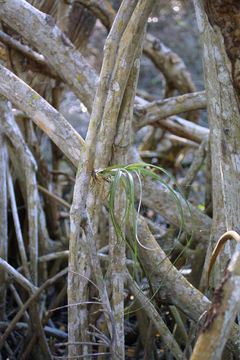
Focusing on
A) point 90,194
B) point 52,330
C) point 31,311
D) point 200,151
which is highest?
point 200,151

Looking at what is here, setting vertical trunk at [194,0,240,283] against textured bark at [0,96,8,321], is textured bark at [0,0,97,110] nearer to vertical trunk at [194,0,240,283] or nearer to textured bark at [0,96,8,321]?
textured bark at [0,96,8,321]

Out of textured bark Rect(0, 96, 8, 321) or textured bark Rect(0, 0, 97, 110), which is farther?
textured bark Rect(0, 96, 8, 321)

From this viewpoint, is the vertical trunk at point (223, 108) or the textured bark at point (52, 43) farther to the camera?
the textured bark at point (52, 43)

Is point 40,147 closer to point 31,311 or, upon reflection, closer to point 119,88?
point 31,311

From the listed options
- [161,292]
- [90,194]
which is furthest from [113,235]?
[161,292]

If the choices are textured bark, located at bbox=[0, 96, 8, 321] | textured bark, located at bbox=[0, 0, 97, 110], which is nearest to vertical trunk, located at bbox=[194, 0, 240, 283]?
textured bark, located at bbox=[0, 0, 97, 110]

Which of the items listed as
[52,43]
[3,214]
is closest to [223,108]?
[52,43]

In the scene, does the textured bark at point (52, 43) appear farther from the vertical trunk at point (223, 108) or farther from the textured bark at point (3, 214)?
the vertical trunk at point (223, 108)

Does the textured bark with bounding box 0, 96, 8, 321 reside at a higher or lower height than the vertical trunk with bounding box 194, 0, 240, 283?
lower

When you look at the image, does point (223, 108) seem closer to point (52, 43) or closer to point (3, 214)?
point (52, 43)

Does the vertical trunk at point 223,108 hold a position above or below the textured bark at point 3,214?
above

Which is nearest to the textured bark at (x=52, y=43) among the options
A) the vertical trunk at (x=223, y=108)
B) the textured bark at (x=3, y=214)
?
the textured bark at (x=3, y=214)
